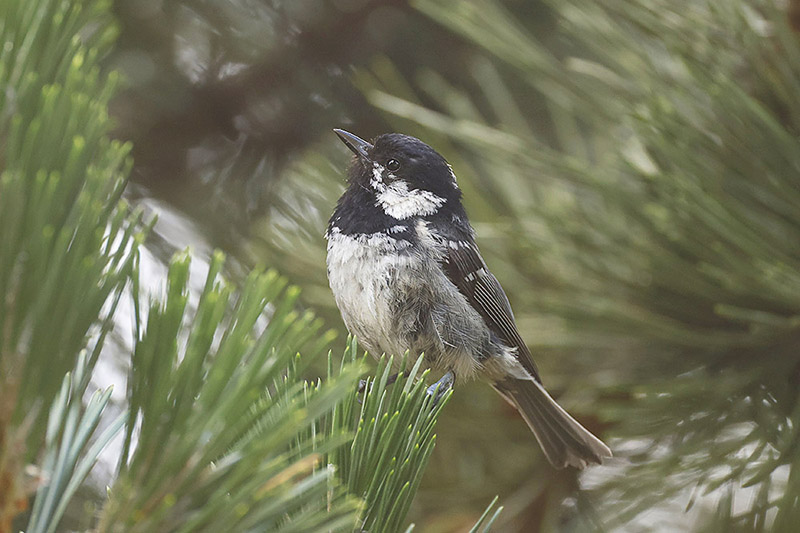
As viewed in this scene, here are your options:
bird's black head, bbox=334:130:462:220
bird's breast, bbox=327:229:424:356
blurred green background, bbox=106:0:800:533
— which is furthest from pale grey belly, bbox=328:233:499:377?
bird's black head, bbox=334:130:462:220

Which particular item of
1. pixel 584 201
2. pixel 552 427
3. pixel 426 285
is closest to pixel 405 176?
pixel 426 285

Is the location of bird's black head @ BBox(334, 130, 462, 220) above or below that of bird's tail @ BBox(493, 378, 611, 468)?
above

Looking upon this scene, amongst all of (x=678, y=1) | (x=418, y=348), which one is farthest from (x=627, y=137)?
(x=418, y=348)

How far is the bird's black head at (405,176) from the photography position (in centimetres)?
224

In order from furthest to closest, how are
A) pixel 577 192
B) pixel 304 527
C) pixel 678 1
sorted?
pixel 577 192, pixel 678 1, pixel 304 527

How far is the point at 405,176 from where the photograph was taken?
7.49 feet

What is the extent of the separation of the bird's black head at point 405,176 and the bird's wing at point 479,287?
5.5 inches

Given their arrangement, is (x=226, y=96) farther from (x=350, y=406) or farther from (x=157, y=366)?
(x=157, y=366)

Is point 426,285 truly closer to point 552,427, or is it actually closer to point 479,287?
point 479,287

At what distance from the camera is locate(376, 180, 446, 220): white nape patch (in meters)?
2.21

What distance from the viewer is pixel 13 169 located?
0.66m

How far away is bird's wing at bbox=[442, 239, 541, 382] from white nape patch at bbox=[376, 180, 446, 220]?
0.13m

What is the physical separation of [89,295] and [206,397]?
0.13 metres

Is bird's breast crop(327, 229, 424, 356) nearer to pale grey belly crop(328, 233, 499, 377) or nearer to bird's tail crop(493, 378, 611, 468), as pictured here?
pale grey belly crop(328, 233, 499, 377)
